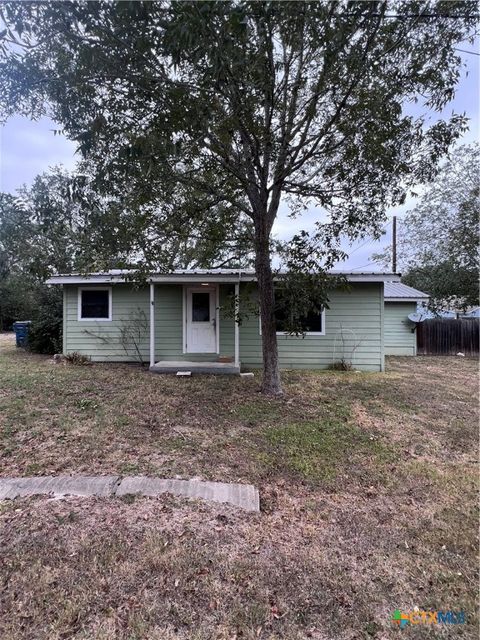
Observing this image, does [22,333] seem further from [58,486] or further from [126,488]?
[126,488]

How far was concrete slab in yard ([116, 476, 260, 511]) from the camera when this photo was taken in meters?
2.88

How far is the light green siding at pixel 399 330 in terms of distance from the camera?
42.0ft

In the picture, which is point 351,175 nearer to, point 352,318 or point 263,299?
point 263,299

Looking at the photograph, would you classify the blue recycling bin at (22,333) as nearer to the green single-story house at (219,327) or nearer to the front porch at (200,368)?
the green single-story house at (219,327)

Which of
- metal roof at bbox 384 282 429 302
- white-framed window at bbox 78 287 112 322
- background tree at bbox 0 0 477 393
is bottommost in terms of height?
white-framed window at bbox 78 287 112 322

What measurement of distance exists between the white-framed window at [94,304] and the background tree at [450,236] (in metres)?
13.3

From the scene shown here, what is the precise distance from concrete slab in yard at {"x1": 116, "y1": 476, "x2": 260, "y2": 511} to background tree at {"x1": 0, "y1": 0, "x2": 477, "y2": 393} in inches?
114

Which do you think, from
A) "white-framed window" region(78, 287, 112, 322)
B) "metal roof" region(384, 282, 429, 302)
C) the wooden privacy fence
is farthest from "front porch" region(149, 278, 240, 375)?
the wooden privacy fence

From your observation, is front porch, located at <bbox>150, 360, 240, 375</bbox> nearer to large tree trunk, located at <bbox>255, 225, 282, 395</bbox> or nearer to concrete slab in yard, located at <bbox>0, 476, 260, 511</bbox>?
large tree trunk, located at <bbox>255, 225, 282, 395</bbox>

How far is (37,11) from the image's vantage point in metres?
3.17

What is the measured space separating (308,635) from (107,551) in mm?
1266

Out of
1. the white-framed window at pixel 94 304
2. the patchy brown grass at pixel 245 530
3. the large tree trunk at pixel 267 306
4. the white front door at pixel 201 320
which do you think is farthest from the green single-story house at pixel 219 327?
the patchy brown grass at pixel 245 530

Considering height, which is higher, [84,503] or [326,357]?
[326,357]

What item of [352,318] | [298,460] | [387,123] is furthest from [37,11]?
[352,318]
